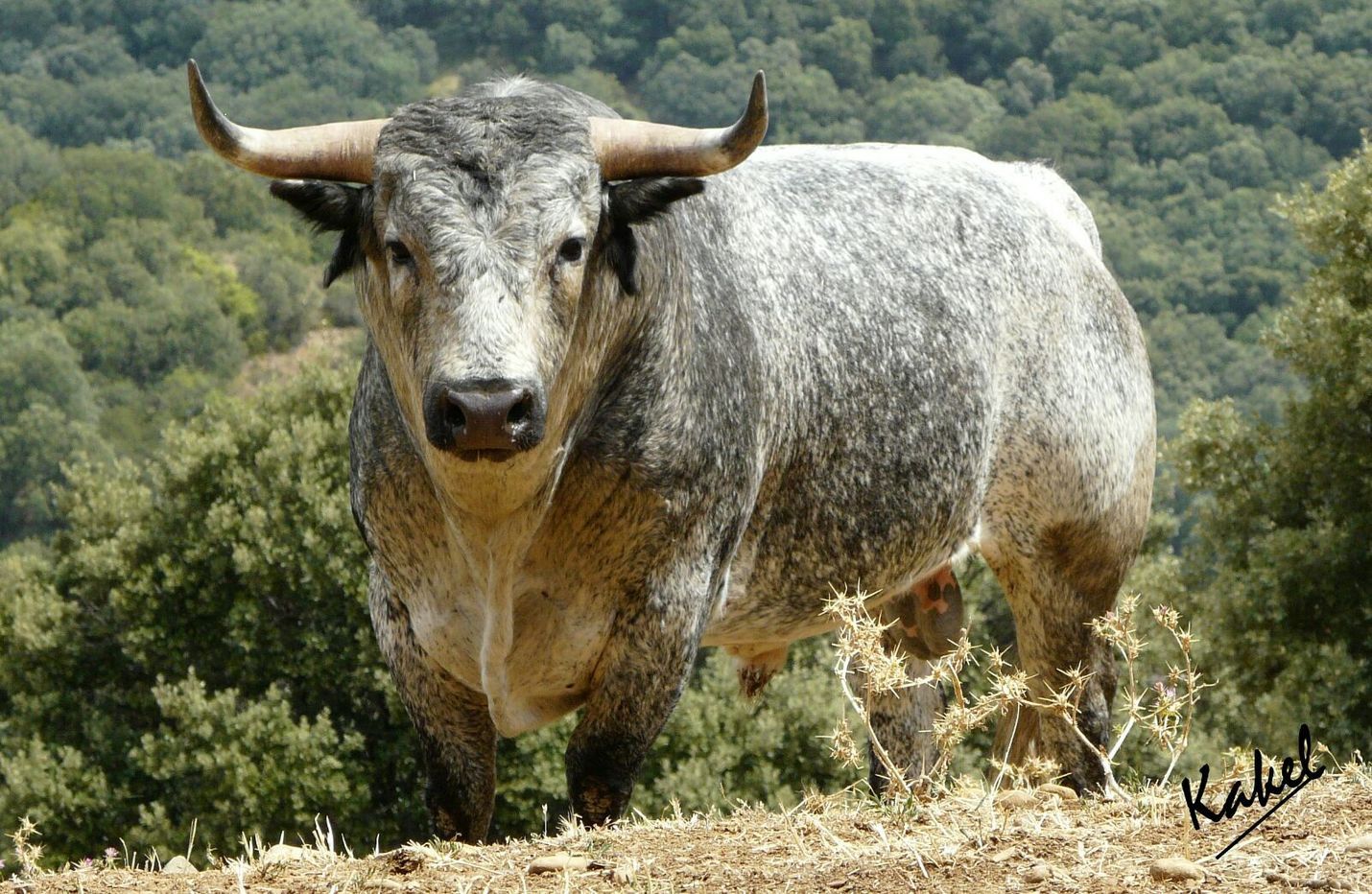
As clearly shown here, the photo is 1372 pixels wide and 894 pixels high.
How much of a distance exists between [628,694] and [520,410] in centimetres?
150

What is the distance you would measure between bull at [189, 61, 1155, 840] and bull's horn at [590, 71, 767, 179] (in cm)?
1

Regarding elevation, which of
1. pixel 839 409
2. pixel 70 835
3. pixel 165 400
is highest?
pixel 839 409

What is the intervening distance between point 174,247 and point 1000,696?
115225 mm

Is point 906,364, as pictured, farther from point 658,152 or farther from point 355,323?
point 355,323

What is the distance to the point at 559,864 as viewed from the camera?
5.22 metres

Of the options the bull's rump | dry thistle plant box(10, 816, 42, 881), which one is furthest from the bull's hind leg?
dry thistle plant box(10, 816, 42, 881)

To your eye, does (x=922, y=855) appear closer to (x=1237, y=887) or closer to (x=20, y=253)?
(x=1237, y=887)

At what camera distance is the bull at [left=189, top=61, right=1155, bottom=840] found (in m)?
6.08

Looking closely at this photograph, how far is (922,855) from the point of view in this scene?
4.96 metres

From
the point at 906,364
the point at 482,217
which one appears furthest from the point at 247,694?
the point at 482,217

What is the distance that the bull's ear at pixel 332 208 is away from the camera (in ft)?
21.2

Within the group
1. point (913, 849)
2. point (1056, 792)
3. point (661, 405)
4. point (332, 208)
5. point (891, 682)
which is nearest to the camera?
point (913, 849)

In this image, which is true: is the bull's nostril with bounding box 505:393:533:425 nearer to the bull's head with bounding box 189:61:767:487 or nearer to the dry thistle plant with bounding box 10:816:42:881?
the bull's head with bounding box 189:61:767:487

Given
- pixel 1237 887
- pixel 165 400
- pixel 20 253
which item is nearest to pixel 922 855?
pixel 1237 887
